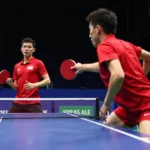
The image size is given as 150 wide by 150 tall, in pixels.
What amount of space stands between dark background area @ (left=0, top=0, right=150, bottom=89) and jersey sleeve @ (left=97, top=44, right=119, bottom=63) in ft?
32.2

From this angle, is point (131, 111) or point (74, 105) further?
point (74, 105)

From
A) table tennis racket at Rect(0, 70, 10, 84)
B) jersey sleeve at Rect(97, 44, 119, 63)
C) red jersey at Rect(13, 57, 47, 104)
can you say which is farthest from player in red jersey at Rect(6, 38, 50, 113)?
jersey sleeve at Rect(97, 44, 119, 63)

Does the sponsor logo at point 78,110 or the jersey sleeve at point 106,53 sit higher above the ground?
the jersey sleeve at point 106,53

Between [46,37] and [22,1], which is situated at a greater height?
[22,1]

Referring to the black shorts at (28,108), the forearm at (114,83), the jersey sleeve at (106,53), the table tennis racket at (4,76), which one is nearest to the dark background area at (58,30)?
the table tennis racket at (4,76)

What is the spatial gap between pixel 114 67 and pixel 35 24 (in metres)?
10.3

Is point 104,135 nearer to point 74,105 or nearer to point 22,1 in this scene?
point 74,105

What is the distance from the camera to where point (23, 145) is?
2.11 meters

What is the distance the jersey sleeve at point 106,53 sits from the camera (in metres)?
2.72

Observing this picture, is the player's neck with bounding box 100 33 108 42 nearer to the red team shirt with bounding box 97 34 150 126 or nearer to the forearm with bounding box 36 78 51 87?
the red team shirt with bounding box 97 34 150 126

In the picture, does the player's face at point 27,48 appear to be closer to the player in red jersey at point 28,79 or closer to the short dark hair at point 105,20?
the player in red jersey at point 28,79

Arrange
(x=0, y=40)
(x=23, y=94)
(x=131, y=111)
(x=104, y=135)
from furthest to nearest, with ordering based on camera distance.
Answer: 1. (x=0, y=40)
2. (x=23, y=94)
3. (x=131, y=111)
4. (x=104, y=135)

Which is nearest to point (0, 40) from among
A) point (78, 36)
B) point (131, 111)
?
point (78, 36)

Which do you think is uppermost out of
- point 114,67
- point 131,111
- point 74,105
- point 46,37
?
point 46,37
